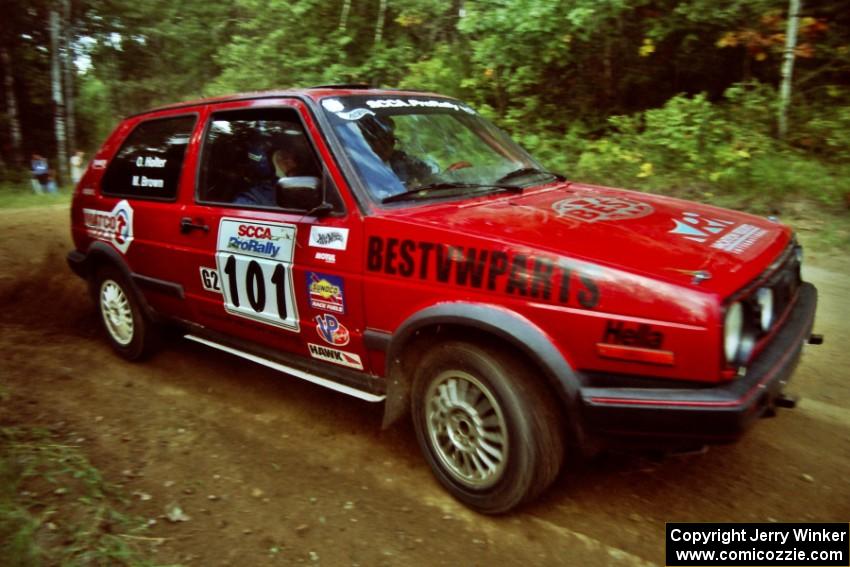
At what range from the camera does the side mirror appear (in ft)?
9.93

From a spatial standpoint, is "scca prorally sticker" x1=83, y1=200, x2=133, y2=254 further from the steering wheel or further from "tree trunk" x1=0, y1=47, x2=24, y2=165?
"tree trunk" x1=0, y1=47, x2=24, y2=165

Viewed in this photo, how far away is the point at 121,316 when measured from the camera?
191 inches

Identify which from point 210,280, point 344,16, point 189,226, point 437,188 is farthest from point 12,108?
point 437,188

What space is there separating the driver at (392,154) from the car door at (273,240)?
28cm

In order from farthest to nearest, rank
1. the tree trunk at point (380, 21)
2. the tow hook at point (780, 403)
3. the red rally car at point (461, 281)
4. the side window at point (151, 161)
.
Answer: the tree trunk at point (380, 21), the side window at point (151, 161), the tow hook at point (780, 403), the red rally car at point (461, 281)

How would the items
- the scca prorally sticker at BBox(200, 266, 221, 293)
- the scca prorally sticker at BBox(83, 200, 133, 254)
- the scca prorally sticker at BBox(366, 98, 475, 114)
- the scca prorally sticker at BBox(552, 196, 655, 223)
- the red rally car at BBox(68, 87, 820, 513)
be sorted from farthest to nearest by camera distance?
1. the scca prorally sticker at BBox(83, 200, 133, 254)
2. the scca prorally sticker at BBox(200, 266, 221, 293)
3. the scca prorally sticker at BBox(366, 98, 475, 114)
4. the scca prorally sticker at BBox(552, 196, 655, 223)
5. the red rally car at BBox(68, 87, 820, 513)

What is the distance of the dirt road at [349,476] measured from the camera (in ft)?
8.75

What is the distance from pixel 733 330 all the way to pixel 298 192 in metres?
2.01

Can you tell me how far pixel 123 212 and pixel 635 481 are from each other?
3864mm

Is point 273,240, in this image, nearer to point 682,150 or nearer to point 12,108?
point 682,150

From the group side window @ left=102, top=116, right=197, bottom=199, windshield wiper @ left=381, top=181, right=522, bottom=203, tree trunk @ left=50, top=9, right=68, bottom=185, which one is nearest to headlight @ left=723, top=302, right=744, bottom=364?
windshield wiper @ left=381, top=181, right=522, bottom=203

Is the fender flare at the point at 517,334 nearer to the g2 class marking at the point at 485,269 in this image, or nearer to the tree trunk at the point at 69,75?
the g2 class marking at the point at 485,269

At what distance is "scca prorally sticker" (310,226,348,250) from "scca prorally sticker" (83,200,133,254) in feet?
6.55

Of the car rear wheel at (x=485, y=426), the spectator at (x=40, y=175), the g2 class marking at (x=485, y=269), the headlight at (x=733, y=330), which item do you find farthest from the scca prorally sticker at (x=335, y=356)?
the spectator at (x=40, y=175)
